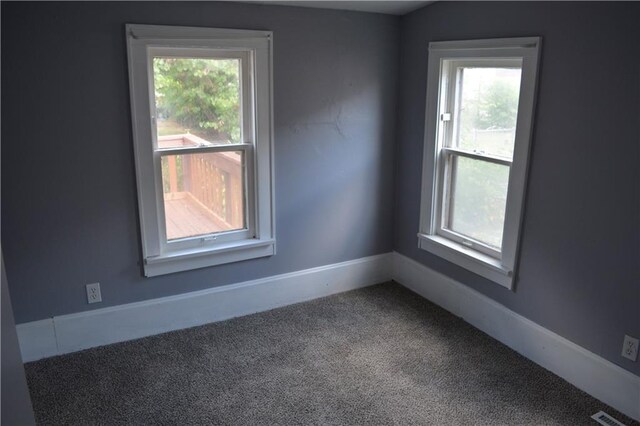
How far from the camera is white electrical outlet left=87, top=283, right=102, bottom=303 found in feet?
10.2

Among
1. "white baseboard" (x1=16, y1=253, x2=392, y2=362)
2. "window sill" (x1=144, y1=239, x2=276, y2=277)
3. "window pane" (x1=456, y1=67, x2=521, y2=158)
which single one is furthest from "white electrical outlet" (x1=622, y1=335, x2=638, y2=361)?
"window sill" (x1=144, y1=239, x2=276, y2=277)

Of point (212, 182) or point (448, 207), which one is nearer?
point (212, 182)

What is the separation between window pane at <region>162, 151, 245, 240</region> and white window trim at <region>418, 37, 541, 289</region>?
4.26 feet

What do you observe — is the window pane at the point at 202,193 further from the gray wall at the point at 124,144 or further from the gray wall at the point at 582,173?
the gray wall at the point at 582,173

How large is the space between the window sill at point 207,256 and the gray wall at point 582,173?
62.5 inches

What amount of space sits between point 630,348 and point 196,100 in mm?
2681

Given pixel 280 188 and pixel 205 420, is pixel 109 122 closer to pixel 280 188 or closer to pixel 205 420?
pixel 280 188

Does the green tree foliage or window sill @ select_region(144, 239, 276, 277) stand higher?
the green tree foliage

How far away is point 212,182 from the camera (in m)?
3.38

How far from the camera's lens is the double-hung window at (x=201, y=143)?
301cm

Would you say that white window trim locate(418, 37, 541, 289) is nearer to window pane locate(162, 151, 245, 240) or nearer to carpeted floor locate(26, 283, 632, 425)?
carpeted floor locate(26, 283, 632, 425)

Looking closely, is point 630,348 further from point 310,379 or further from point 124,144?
point 124,144

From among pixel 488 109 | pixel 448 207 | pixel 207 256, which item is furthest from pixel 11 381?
pixel 448 207

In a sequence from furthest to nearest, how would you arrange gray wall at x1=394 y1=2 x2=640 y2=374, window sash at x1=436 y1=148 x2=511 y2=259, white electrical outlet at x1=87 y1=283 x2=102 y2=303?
window sash at x1=436 y1=148 x2=511 y2=259 → white electrical outlet at x1=87 y1=283 x2=102 y2=303 → gray wall at x1=394 y1=2 x2=640 y2=374
